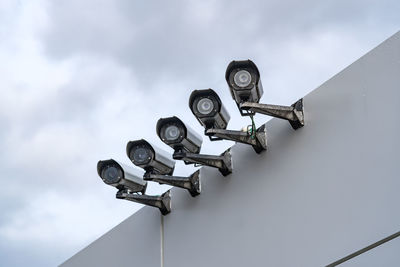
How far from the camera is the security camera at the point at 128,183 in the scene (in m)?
5.93

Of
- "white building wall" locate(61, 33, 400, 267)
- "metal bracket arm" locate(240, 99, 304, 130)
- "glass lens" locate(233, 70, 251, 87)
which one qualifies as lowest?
"white building wall" locate(61, 33, 400, 267)

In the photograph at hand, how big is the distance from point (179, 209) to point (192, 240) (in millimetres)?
340

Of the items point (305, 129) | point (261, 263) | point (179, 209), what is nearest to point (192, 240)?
point (179, 209)

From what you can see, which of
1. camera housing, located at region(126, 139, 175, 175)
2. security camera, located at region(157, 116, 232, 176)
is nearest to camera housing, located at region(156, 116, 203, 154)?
security camera, located at region(157, 116, 232, 176)

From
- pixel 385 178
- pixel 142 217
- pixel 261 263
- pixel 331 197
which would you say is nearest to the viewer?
pixel 385 178

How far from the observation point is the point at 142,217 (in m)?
6.38

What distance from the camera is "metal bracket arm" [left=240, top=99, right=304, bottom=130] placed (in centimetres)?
521

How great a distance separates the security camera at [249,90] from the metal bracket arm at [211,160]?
56 cm

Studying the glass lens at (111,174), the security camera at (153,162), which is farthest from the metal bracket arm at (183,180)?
the glass lens at (111,174)

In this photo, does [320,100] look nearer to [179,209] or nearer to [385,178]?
[385,178]

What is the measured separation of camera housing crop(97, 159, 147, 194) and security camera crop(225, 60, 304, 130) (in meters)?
1.13

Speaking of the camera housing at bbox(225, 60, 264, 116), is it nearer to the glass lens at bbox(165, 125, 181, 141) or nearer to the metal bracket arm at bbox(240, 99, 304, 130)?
the metal bracket arm at bbox(240, 99, 304, 130)

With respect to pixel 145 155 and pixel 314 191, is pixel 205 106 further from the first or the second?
pixel 314 191

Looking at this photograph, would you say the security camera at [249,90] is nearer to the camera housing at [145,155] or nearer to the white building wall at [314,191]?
the white building wall at [314,191]
